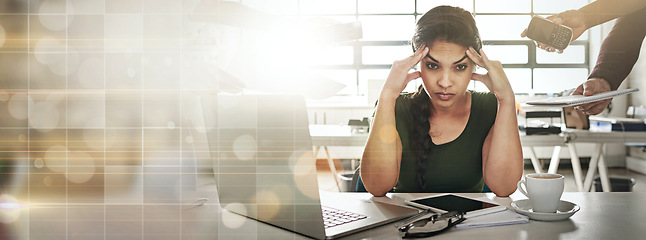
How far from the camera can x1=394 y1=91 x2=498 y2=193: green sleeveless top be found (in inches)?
52.4

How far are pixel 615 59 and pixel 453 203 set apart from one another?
1.21 m

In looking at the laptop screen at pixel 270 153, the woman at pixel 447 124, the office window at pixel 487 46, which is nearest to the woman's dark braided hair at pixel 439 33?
the woman at pixel 447 124

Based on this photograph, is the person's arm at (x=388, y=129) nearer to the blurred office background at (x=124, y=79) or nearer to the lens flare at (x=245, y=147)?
the blurred office background at (x=124, y=79)

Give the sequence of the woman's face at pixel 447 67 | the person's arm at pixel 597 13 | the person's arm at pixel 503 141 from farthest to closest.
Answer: the person's arm at pixel 597 13
the woman's face at pixel 447 67
the person's arm at pixel 503 141

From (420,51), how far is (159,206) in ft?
2.91

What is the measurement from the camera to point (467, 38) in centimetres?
135

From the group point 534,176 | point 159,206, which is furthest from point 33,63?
point 534,176

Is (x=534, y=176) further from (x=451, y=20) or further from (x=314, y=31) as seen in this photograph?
(x=314, y=31)

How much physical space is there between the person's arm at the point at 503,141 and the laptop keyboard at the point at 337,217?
0.59 metres

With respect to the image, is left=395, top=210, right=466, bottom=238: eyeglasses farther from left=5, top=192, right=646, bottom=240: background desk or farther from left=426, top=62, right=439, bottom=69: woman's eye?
left=426, top=62, right=439, bottom=69: woman's eye

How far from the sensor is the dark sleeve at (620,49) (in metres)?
1.52

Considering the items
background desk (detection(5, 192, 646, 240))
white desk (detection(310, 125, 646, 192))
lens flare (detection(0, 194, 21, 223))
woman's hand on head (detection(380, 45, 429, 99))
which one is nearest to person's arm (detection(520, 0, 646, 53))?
woman's hand on head (detection(380, 45, 429, 99))

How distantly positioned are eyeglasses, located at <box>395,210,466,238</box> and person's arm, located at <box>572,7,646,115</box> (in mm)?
816

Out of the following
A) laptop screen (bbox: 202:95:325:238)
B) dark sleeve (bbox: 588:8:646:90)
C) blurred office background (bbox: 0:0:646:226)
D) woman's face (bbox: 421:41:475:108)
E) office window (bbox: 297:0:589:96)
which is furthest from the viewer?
office window (bbox: 297:0:589:96)
